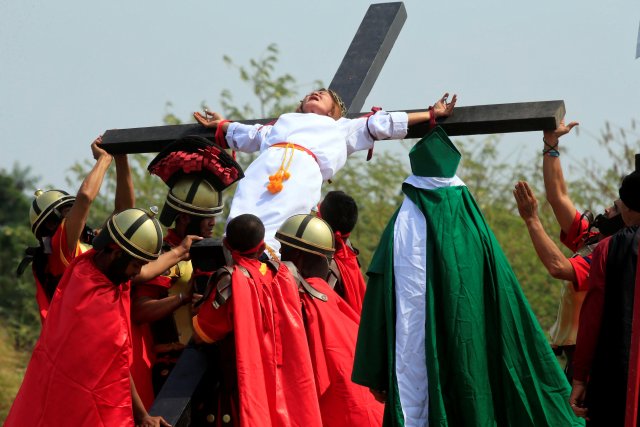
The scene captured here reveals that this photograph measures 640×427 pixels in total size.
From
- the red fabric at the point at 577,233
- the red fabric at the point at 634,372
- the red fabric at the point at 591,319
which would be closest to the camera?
the red fabric at the point at 634,372

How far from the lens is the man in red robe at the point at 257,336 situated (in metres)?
6.80

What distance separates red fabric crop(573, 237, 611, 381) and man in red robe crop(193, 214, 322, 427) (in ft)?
4.64

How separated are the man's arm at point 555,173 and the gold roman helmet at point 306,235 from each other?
4.28ft

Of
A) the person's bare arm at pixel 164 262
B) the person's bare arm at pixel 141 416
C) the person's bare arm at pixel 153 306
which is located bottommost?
the person's bare arm at pixel 141 416

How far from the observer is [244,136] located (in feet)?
28.1

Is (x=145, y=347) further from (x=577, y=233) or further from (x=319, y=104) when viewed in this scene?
(x=577, y=233)

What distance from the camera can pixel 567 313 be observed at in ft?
28.3

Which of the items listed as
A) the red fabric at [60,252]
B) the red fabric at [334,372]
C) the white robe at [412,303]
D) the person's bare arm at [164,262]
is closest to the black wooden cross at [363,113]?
the white robe at [412,303]

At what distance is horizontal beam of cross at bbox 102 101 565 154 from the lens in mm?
7531

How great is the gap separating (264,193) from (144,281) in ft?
4.23

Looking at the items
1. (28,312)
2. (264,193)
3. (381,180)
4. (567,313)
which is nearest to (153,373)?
(264,193)

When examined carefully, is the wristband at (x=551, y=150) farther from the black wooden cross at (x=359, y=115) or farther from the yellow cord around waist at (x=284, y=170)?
the yellow cord around waist at (x=284, y=170)

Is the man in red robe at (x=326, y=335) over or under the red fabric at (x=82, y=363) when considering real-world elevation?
over

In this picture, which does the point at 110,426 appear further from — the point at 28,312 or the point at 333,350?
the point at 28,312
